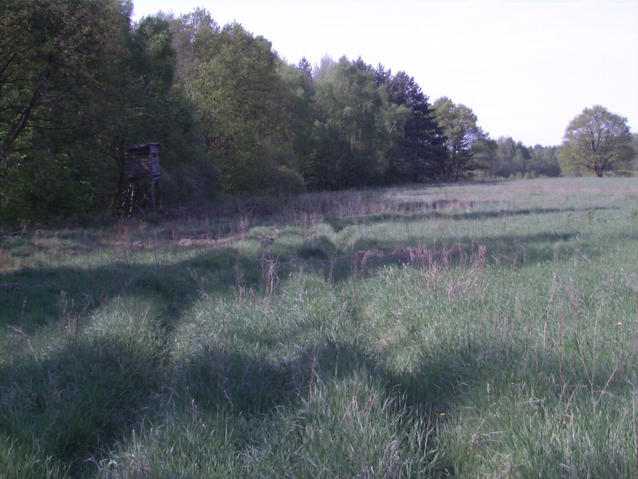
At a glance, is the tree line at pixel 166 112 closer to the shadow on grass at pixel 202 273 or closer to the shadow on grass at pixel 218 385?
the shadow on grass at pixel 202 273

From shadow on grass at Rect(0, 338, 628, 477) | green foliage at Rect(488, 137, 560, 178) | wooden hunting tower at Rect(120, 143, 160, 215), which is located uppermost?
green foliage at Rect(488, 137, 560, 178)

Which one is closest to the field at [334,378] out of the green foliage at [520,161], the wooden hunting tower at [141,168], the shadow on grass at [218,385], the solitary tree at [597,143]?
the shadow on grass at [218,385]

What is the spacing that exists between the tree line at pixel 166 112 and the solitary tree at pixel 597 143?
37652 mm

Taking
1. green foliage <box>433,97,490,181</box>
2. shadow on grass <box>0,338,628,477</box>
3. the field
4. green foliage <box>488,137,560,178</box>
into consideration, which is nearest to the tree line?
the field

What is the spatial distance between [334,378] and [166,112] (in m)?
23.7

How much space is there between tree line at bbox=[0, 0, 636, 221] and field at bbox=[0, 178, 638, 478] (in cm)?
1099

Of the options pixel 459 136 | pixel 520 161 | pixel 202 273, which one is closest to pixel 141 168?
pixel 202 273

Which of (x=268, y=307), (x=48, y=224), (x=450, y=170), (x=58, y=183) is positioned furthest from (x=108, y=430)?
(x=450, y=170)

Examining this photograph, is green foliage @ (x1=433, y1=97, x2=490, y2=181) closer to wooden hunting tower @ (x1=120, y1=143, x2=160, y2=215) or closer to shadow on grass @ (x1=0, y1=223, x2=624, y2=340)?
wooden hunting tower @ (x1=120, y1=143, x2=160, y2=215)

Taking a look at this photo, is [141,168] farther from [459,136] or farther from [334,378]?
[459,136]

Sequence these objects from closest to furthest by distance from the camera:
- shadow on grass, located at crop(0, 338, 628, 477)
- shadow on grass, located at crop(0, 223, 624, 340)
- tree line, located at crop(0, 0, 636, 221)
Answer: shadow on grass, located at crop(0, 338, 628, 477) → shadow on grass, located at crop(0, 223, 624, 340) → tree line, located at crop(0, 0, 636, 221)

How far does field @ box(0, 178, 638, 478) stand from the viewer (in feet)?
9.86

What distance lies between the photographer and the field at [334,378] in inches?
118

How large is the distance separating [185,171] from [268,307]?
23.4 metres
